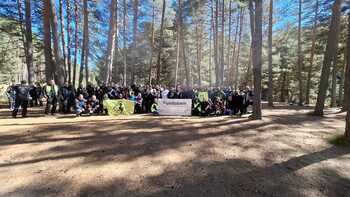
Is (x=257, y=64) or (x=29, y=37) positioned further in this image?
(x=29, y=37)

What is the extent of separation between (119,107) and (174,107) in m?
2.63

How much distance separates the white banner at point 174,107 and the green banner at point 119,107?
1418 mm

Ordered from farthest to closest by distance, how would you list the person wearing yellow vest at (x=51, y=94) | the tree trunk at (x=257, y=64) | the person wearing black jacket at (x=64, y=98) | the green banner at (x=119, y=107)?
1. the person wearing black jacket at (x=64, y=98)
2. the green banner at (x=119, y=107)
3. the person wearing yellow vest at (x=51, y=94)
4. the tree trunk at (x=257, y=64)

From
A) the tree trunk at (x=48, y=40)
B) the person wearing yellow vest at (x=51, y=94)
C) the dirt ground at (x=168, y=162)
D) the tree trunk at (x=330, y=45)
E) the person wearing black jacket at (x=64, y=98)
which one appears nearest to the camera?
the dirt ground at (x=168, y=162)

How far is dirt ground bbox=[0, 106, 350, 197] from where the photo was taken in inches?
193

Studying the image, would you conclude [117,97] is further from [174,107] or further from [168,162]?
[168,162]

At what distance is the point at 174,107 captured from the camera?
13.2 metres

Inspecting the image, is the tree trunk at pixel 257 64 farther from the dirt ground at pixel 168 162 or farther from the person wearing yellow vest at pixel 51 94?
the person wearing yellow vest at pixel 51 94


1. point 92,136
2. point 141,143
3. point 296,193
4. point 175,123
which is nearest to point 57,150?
point 92,136

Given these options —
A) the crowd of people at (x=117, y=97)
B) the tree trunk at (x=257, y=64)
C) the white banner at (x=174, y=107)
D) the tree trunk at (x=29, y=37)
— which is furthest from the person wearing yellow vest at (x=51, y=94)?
the tree trunk at (x=257, y=64)

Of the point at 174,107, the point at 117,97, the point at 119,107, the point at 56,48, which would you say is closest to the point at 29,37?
the point at 56,48

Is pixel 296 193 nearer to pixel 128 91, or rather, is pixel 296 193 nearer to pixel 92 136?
pixel 92 136

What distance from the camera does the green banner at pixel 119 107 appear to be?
41.2 ft

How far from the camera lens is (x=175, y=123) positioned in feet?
32.9
